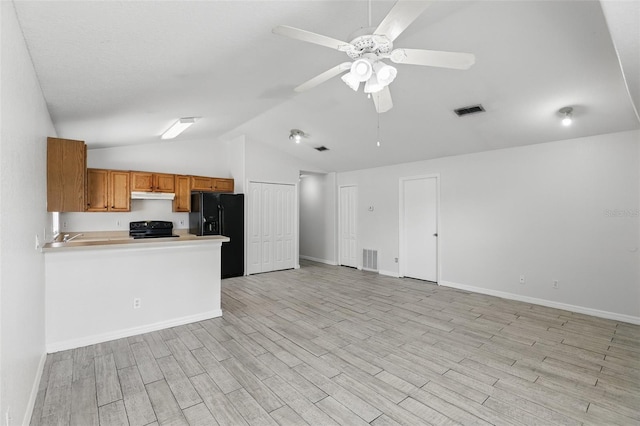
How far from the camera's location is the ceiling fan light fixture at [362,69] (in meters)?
1.78

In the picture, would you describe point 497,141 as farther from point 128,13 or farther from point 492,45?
point 128,13

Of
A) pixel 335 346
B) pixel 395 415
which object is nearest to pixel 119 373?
pixel 335 346

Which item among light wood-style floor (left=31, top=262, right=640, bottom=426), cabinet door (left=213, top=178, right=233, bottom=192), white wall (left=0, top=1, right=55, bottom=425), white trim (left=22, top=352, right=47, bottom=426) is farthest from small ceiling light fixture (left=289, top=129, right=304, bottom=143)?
white trim (left=22, top=352, right=47, bottom=426)

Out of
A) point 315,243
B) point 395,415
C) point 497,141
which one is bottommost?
point 395,415

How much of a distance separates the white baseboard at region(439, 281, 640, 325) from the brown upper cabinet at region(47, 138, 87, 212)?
18.9 ft

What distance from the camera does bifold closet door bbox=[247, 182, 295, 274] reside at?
6.62 meters

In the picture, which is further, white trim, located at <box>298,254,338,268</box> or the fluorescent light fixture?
white trim, located at <box>298,254,338,268</box>

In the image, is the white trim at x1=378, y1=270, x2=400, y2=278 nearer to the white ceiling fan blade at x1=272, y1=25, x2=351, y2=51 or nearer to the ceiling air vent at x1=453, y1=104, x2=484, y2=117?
the ceiling air vent at x1=453, y1=104, x2=484, y2=117

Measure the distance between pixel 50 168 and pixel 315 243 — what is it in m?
6.22

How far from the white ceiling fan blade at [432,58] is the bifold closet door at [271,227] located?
5.16 m

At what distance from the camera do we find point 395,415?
6.77 feet

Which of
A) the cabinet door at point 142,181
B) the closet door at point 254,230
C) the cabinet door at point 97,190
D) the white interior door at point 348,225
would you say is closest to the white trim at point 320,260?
the white interior door at point 348,225

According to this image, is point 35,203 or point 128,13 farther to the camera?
point 35,203

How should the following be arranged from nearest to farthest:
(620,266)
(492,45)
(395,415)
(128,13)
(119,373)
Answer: (128,13)
(395,415)
(119,373)
(492,45)
(620,266)
